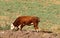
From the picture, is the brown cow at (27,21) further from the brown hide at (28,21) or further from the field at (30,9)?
the field at (30,9)

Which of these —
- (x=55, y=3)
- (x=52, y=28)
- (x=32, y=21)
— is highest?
(x=32, y=21)

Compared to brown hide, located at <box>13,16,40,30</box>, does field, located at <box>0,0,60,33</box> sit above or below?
below

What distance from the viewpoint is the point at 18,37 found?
1273 centimetres

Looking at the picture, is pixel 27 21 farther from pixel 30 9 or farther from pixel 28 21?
pixel 30 9


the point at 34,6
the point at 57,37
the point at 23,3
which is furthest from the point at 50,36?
the point at 23,3

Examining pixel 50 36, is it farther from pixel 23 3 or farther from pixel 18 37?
pixel 23 3

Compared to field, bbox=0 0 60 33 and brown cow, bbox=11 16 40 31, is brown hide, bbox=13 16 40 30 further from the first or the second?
field, bbox=0 0 60 33

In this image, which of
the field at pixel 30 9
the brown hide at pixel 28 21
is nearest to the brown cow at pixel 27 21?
the brown hide at pixel 28 21

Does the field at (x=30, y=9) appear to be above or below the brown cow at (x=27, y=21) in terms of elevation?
below

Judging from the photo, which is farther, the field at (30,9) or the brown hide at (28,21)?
the field at (30,9)

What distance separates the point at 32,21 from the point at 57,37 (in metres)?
3.35

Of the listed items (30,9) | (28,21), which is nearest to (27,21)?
(28,21)

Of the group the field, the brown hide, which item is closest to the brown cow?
the brown hide

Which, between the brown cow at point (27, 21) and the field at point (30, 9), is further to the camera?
the field at point (30, 9)
